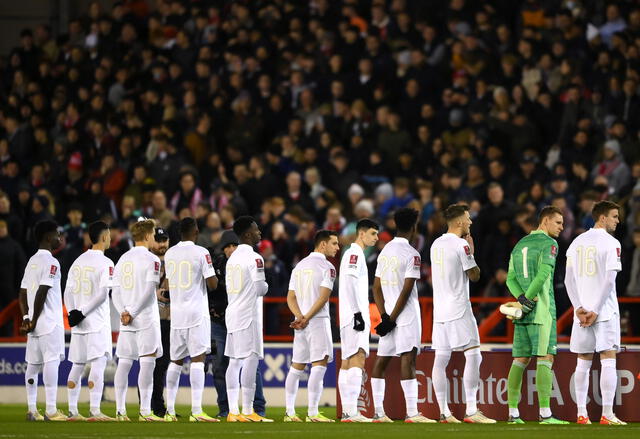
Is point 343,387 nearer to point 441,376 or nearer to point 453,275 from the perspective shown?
point 441,376

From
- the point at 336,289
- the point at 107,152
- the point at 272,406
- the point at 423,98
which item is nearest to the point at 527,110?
the point at 423,98

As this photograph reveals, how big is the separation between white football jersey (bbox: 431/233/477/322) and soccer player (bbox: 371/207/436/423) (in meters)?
0.26

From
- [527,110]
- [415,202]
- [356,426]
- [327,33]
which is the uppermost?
[327,33]

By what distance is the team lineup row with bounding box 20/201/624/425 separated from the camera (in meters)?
14.3

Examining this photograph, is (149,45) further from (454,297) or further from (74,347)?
(454,297)

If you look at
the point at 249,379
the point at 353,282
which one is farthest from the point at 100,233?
the point at 353,282

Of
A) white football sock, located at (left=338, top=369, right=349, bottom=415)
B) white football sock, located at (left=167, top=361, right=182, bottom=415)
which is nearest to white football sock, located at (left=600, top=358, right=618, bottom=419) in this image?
white football sock, located at (left=338, top=369, right=349, bottom=415)

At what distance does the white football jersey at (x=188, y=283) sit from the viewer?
1544 cm

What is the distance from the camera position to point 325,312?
15.2 m

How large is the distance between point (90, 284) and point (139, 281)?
Answer: 0.71 meters

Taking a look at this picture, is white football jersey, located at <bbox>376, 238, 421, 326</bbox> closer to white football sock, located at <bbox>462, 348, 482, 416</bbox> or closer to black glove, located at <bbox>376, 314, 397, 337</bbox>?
black glove, located at <bbox>376, 314, 397, 337</bbox>

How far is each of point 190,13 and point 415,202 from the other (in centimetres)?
968

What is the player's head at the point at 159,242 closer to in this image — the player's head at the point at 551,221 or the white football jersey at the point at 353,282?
the white football jersey at the point at 353,282

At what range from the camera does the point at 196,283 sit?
15477mm
